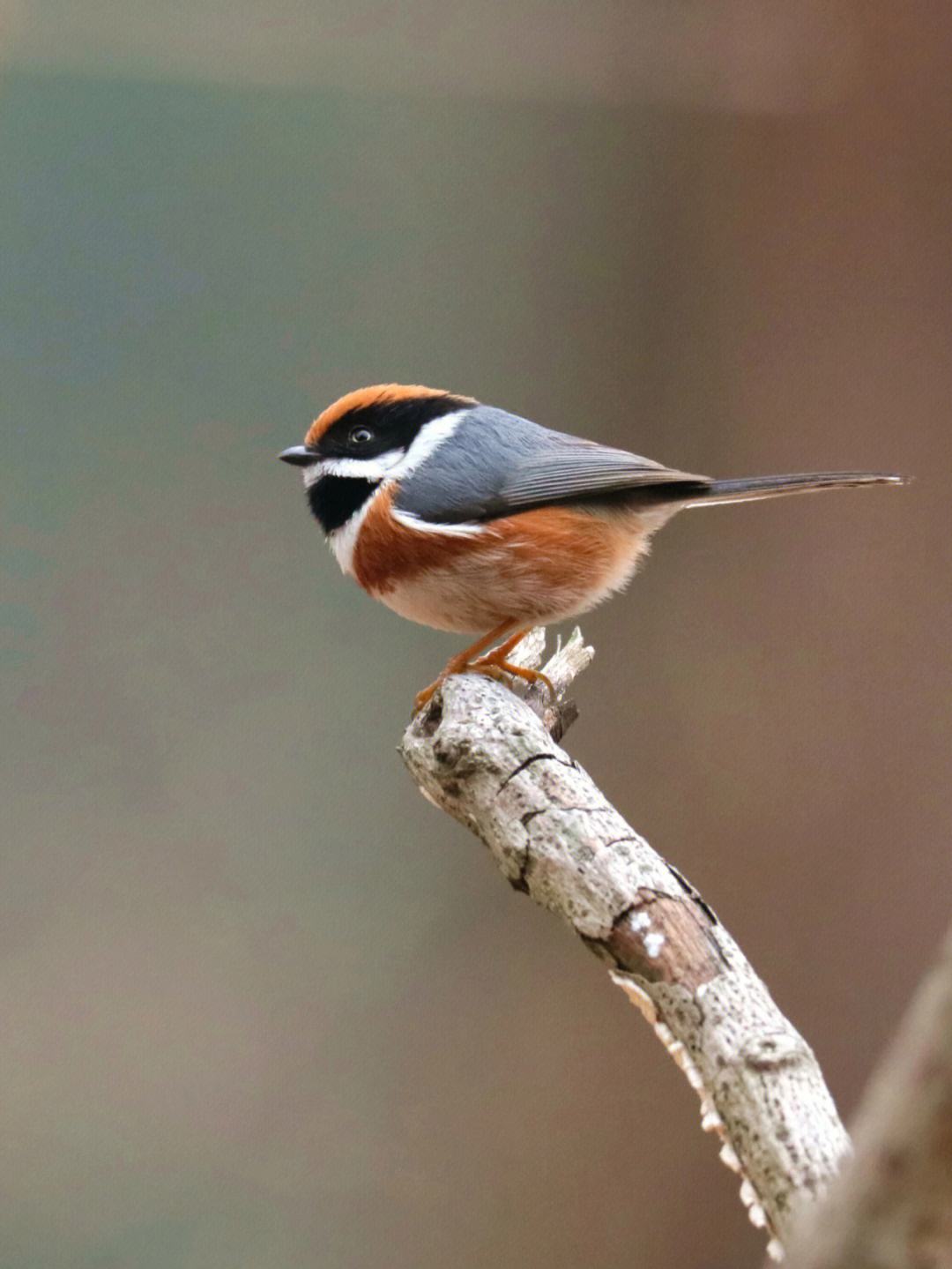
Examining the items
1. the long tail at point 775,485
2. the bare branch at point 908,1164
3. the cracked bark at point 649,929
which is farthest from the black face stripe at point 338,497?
the bare branch at point 908,1164

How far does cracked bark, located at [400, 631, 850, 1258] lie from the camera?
1.50 metres

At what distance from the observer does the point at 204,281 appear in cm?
472

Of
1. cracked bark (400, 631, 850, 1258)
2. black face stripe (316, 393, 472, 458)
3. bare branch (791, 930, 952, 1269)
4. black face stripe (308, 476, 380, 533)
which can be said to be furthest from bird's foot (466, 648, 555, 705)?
→ bare branch (791, 930, 952, 1269)

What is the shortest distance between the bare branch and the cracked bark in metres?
0.50

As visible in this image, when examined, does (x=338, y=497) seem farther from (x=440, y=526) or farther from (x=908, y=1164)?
(x=908, y=1164)

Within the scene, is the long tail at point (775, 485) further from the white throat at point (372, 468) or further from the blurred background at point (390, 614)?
the blurred background at point (390, 614)

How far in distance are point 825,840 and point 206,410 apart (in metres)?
2.73

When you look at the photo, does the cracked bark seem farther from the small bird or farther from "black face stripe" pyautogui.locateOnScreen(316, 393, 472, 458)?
"black face stripe" pyautogui.locateOnScreen(316, 393, 472, 458)

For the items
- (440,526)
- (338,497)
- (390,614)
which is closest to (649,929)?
(440,526)

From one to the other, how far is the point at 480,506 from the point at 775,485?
26.6 inches

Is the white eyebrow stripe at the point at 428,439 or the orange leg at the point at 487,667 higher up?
the white eyebrow stripe at the point at 428,439

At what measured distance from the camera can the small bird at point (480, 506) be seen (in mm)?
2852

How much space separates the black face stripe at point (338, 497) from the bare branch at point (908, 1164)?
2193 mm

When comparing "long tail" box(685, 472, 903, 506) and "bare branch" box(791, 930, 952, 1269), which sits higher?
"long tail" box(685, 472, 903, 506)
